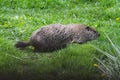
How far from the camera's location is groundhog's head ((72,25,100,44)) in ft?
24.7

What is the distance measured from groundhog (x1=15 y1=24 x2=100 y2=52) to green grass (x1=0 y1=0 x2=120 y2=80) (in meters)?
0.15

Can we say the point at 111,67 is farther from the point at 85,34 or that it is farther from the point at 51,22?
the point at 51,22

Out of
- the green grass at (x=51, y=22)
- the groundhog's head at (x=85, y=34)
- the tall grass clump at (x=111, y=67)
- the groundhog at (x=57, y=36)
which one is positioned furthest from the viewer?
the groundhog's head at (x=85, y=34)

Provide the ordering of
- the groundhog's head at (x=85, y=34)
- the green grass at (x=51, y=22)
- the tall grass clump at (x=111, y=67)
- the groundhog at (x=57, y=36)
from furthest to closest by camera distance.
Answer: the groundhog's head at (x=85, y=34)
the groundhog at (x=57, y=36)
the green grass at (x=51, y=22)
the tall grass clump at (x=111, y=67)

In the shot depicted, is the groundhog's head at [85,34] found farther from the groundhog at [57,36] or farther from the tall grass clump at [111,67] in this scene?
the tall grass clump at [111,67]

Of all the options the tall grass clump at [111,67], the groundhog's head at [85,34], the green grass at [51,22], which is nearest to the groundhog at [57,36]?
the groundhog's head at [85,34]

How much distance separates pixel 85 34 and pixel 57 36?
2.15ft

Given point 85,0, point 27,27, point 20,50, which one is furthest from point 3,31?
point 85,0

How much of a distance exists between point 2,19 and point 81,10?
215 cm

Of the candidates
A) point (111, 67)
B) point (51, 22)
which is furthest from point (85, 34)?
point (111, 67)

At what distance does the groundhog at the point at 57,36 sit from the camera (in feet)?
23.1

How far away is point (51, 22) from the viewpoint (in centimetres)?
880

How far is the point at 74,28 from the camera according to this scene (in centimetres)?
759

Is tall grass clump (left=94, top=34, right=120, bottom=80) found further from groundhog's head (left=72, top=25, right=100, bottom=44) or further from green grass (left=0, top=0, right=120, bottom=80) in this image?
groundhog's head (left=72, top=25, right=100, bottom=44)
